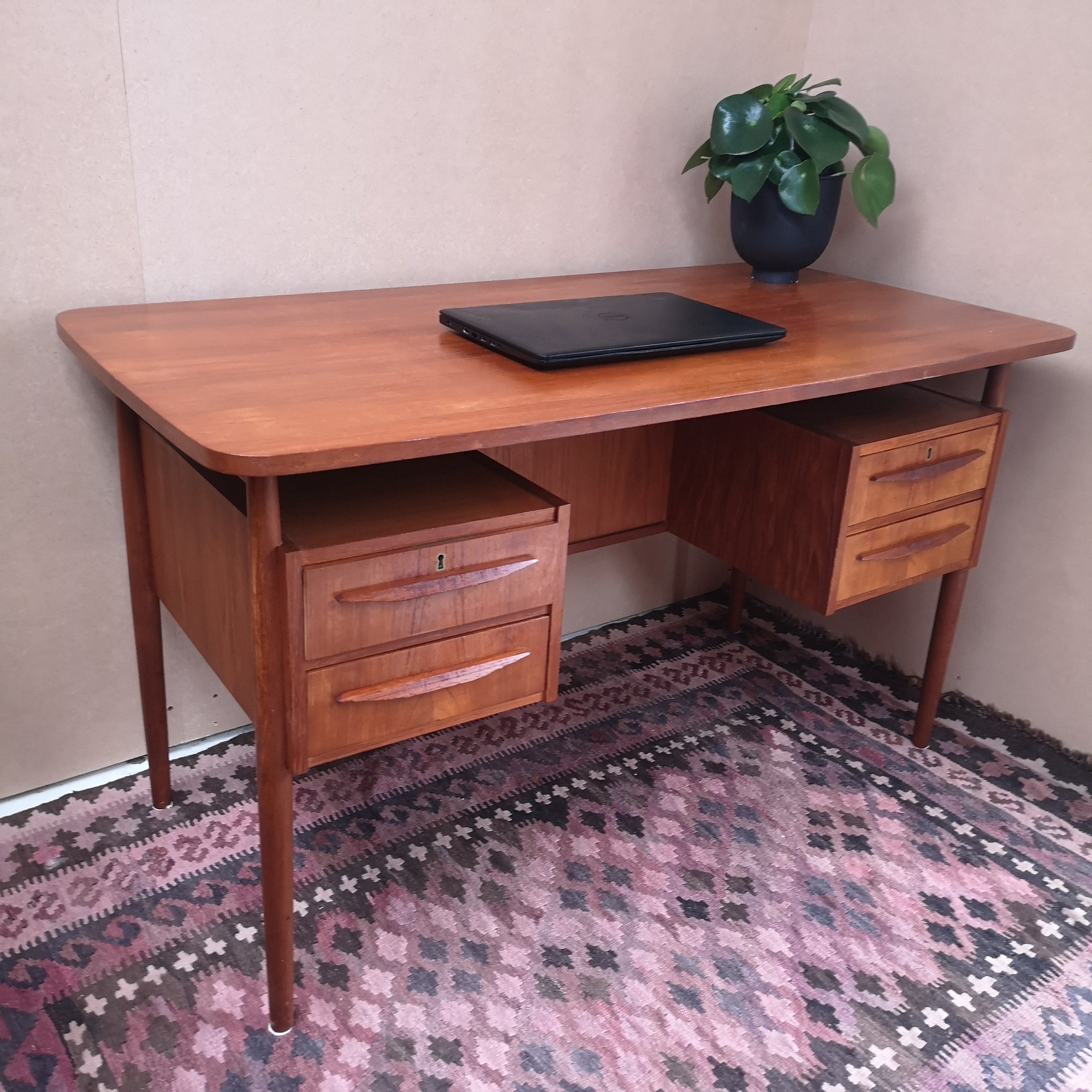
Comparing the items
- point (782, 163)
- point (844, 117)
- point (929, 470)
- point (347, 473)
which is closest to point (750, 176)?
point (782, 163)

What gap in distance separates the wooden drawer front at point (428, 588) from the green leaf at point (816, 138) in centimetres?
88

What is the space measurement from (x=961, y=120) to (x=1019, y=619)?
2.90 feet

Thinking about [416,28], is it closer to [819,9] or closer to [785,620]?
[819,9]

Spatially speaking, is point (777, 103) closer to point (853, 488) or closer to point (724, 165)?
point (724, 165)

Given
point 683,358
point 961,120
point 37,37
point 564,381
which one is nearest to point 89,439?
point 37,37

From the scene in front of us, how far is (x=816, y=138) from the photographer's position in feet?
5.56

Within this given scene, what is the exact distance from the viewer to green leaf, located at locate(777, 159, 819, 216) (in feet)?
5.68

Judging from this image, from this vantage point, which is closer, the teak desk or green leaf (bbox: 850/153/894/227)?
Answer: the teak desk

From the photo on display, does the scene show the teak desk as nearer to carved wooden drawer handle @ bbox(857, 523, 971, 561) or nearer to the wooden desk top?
the wooden desk top

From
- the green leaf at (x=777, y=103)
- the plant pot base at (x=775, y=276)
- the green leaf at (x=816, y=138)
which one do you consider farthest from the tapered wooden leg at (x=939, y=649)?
the green leaf at (x=777, y=103)

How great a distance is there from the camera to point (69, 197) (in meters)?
1.38

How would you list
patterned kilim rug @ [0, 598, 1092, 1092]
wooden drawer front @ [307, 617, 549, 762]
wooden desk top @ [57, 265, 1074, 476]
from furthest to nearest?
patterned kilim rug @ [0, 598, 1092, 1092], wooden drawer front @ [307, 617, 549, 762], wooden desk top @ [57, 265, 1074, 476]

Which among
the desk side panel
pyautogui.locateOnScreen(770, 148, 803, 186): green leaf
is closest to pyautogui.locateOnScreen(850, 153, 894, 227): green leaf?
pyautogui.locateOnScreen(770, 148, 803, 186): green leaf

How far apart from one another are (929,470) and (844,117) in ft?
1.96
